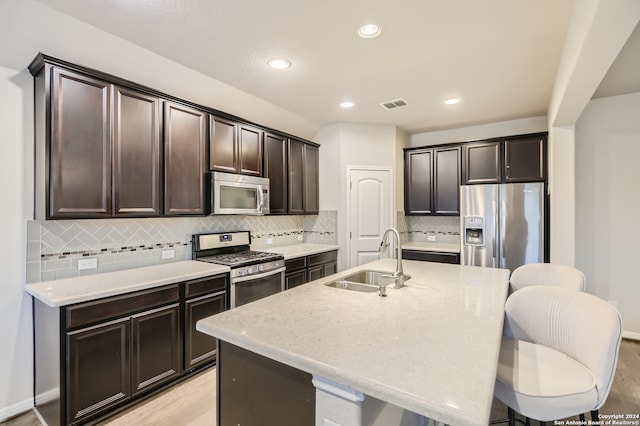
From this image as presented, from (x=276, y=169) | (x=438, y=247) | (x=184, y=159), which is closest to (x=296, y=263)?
(x=276, y=169)

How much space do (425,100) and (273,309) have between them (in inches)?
119

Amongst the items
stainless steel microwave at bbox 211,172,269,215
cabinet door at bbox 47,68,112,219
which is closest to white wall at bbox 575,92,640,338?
stainless steel microwave at bbox 211,172,269,215

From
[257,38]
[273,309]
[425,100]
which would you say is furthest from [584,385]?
[425,100]

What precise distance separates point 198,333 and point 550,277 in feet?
9.01

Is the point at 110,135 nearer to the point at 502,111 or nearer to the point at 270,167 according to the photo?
the point at 270,167

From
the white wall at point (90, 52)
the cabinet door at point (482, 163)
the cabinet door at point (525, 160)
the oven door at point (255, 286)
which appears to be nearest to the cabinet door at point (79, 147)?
the white wall at point (90, 52)

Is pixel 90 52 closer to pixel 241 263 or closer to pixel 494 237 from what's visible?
pixel 241 263

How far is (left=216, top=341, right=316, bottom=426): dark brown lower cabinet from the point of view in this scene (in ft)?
3.83

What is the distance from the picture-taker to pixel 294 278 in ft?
11.8

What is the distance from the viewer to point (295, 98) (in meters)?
3.43

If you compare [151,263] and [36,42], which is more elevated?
[36,42]

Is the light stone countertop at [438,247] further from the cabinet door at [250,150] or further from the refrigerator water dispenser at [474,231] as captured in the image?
the cabinet door at [250,150]

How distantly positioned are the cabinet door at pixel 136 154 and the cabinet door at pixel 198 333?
84 cm

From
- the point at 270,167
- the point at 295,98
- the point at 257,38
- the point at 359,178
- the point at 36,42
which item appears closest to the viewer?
the point at 36,42
